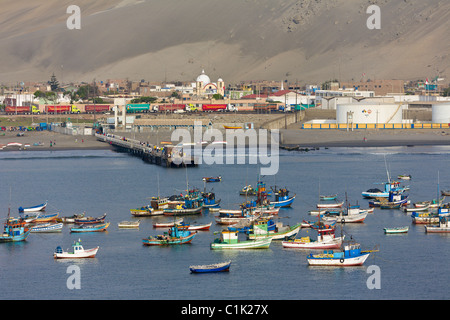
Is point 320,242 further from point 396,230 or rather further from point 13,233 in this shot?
point 13,233

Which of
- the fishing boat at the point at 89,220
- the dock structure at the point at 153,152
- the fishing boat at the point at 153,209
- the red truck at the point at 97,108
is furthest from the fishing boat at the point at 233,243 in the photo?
the red truck at the point at 97,108

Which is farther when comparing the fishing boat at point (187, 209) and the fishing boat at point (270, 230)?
the fishing boat at point (187, 209)

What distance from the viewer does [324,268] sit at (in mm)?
48375

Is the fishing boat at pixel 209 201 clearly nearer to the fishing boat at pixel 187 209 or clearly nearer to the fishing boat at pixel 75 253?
the fishing boat at pixel 187 209

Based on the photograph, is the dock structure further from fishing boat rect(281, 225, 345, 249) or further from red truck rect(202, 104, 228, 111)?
red truck rect(202, 104, 228, 111)

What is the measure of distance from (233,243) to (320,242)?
14.7ft

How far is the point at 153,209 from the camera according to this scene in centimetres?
6353

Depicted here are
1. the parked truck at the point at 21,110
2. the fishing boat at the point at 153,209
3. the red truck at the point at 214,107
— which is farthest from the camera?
the parked truck at the point at 21,110

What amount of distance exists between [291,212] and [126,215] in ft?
33.7

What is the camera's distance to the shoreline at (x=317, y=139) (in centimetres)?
10850

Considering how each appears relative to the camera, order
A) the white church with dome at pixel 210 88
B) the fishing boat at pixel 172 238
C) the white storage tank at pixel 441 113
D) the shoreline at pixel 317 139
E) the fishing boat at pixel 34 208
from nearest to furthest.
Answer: the fishing boat at pixel 172 238, the fishing boat at pixel 34 208, the shoreline at pixel 317 139, the white storage tank at pixel 441 113, the white church with dome at pixel 210 88

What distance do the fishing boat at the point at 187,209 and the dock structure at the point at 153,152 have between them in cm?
2664

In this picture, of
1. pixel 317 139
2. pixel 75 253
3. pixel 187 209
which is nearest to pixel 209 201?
pixel 187 209
